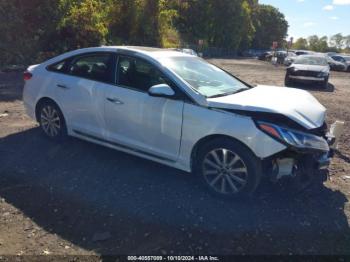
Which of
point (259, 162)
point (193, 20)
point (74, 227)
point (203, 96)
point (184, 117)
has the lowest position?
point (74, 227)

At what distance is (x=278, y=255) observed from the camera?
10.6 ft

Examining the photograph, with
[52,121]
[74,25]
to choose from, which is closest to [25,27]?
[74,25]

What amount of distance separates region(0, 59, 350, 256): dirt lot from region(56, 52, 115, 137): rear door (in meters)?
0.54

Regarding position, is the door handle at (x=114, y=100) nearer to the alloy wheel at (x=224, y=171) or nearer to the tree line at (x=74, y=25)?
the alloy wheel at (x=224, y=171)

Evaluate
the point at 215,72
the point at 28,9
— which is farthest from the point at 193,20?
the point at 215,72

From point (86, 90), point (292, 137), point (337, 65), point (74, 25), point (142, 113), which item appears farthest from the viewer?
point (337, 65)

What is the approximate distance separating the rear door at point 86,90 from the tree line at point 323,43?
392 ft

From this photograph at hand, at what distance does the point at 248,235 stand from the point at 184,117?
1503 millimetres

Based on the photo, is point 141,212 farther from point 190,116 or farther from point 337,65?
point 337,65

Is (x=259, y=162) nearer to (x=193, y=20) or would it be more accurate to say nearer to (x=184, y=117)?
(x=184, y=117)

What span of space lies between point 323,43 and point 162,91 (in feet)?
423

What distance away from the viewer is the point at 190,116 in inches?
163

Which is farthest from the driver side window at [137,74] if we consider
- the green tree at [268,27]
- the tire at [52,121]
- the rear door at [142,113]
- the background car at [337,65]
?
the green tree at [268,27]

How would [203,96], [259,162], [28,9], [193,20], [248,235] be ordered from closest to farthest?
[248,235] → [259,162] → [203,96] → [28,9] → [193,20]
